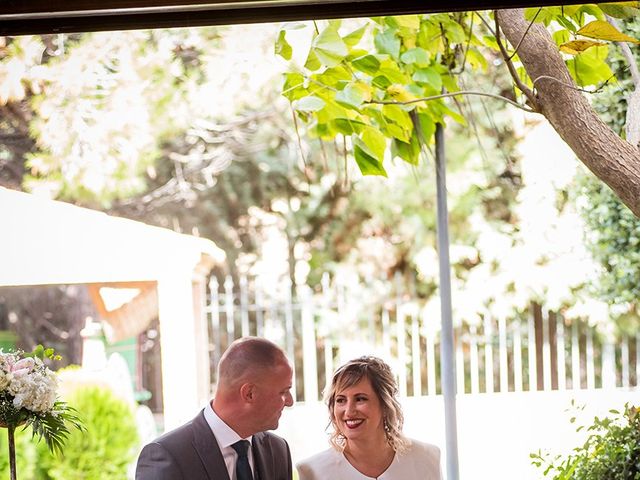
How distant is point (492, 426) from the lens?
21.0 feet

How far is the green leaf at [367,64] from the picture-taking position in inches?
84.7

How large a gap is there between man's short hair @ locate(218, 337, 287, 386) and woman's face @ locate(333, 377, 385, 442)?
23 centimetres

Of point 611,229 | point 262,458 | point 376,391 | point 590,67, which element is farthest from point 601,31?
point 611,229

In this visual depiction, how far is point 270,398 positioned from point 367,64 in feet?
2.73

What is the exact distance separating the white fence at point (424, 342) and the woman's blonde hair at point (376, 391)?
437 cm

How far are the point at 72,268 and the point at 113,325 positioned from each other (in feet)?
7.35

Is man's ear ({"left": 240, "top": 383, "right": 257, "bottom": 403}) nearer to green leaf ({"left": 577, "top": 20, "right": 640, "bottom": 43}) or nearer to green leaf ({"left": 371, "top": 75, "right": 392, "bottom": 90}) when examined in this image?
green leaf ({"left": 371, "top": 75, "right": 392, "bottom": 90})

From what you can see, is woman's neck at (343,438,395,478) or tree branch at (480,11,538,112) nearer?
tree branch at (480,11,538,112)

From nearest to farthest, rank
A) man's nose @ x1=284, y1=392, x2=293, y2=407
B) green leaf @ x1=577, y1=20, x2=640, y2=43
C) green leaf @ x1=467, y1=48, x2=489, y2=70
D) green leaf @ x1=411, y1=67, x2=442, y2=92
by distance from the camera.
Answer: green leaf @ x1=577, y1=20, x2=640, y2=43 → man's nose @ x1=284, y1=392, x2=293, y2=407 → green leaf @ x1=411, y1=67, x2=442, y2=92 → green leaf @ x1=467, y1=48, x2=489, y2=70

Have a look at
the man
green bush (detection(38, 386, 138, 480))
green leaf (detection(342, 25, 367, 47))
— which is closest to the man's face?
the man

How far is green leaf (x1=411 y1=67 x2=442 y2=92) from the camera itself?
2.51 meters

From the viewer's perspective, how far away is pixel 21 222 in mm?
Result: 5594

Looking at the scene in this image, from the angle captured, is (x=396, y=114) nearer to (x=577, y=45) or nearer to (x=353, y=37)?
(x=353, y=37)

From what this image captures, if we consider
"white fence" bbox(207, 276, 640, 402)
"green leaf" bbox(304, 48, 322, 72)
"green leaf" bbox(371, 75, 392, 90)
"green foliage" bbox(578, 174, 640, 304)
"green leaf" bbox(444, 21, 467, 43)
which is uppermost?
"green leaf" bbox(444, 21, 467, 43)
